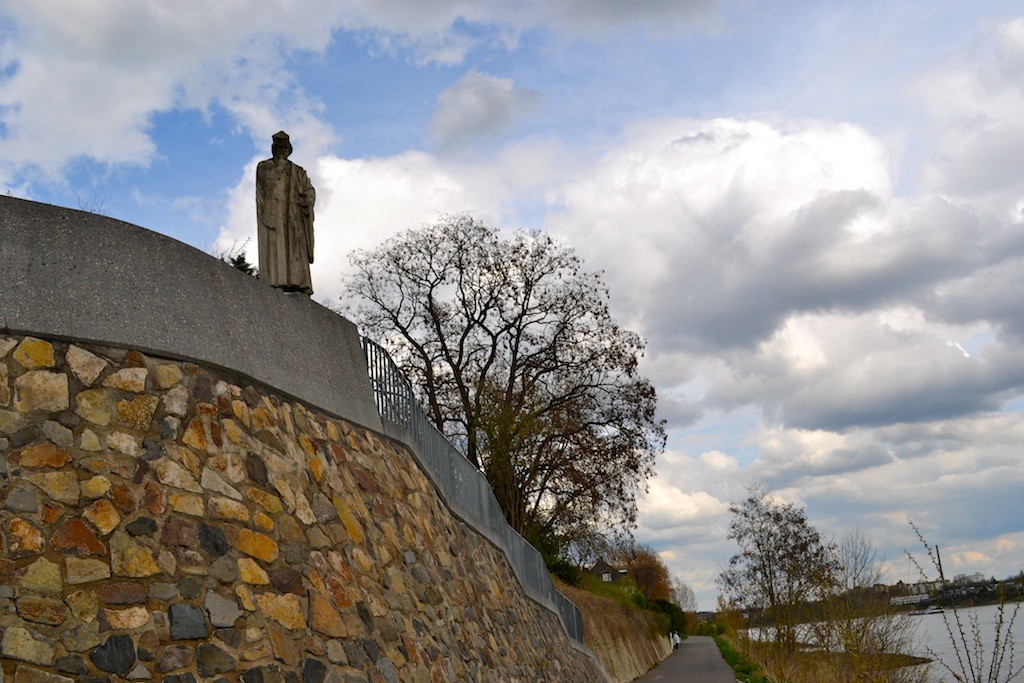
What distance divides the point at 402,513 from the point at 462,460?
17.8 ft

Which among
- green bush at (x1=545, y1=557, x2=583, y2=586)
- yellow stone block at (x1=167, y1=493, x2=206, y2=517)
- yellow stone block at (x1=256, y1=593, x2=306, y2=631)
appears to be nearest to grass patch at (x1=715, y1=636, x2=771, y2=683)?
green bush at (x1=545, y1=557, x2=583, y2=586)

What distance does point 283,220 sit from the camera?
11914 millimetres

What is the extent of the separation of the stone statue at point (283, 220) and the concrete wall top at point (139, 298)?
994 millimetres

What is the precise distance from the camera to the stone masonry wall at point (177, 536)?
23.3 ft

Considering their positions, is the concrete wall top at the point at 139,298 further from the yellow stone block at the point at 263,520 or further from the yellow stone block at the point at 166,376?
the yellow stone block at the point at 263,520

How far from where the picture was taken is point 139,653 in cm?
720

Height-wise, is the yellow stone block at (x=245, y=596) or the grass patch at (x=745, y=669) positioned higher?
the yellow stone block at (x=245, y=596)

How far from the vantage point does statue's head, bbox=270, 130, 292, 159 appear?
39.7ft

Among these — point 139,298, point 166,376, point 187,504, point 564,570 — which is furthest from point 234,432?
point 564,570

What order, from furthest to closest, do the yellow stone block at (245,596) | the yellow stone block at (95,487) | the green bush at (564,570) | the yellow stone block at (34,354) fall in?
the green bush at (564,570), the yellow stone block at (245,596), the yellow stone block at (34,354), the yellow stone block at (95,487)

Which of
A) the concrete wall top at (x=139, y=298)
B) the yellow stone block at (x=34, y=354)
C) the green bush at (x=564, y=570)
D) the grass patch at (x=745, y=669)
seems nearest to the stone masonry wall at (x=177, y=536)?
the yellow stone block at (x=34, y=354)

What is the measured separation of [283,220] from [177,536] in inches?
198

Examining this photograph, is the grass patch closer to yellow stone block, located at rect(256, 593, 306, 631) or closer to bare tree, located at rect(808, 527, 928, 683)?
bare tree, located at rect(808, 527, 928, 683)

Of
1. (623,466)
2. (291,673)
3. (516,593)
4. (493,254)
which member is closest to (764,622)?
(623,466)
